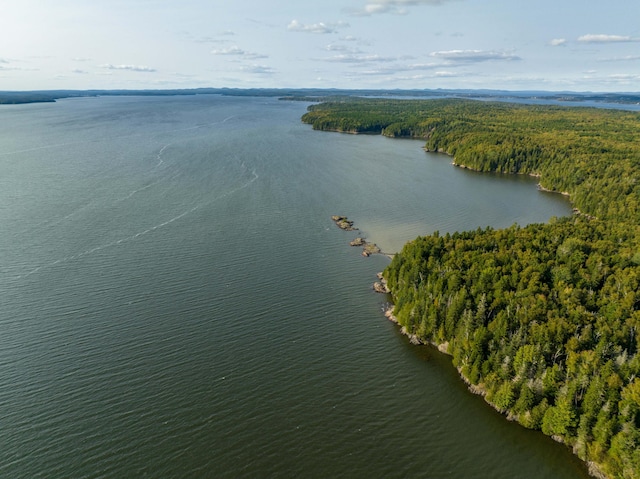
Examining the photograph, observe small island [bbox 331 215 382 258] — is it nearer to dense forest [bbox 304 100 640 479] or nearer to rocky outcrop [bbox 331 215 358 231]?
rocky outcrop [bbox 331 215 358 231]

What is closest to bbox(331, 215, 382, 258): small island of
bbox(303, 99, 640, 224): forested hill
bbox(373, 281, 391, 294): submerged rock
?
bbox(373, 281, 391, 294): submerged rock

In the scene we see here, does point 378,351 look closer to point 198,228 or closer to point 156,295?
point 156,295

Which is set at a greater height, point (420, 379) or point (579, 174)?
point (579, 174)

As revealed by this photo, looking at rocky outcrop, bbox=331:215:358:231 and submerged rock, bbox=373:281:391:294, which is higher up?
rocky outcrop, bbox=331:215:358:231

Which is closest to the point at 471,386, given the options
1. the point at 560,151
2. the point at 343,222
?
the point at 343,222

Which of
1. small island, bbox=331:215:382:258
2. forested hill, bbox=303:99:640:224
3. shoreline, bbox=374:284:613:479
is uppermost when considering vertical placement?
forested hill, bbox=303:99:640:224

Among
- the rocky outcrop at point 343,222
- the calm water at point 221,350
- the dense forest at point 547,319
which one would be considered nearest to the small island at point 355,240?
the rocky outcrop at point 343,222

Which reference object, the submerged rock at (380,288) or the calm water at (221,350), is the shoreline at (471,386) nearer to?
the submerged rock at (380,288)

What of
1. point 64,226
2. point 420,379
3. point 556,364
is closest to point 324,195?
point 64,226
